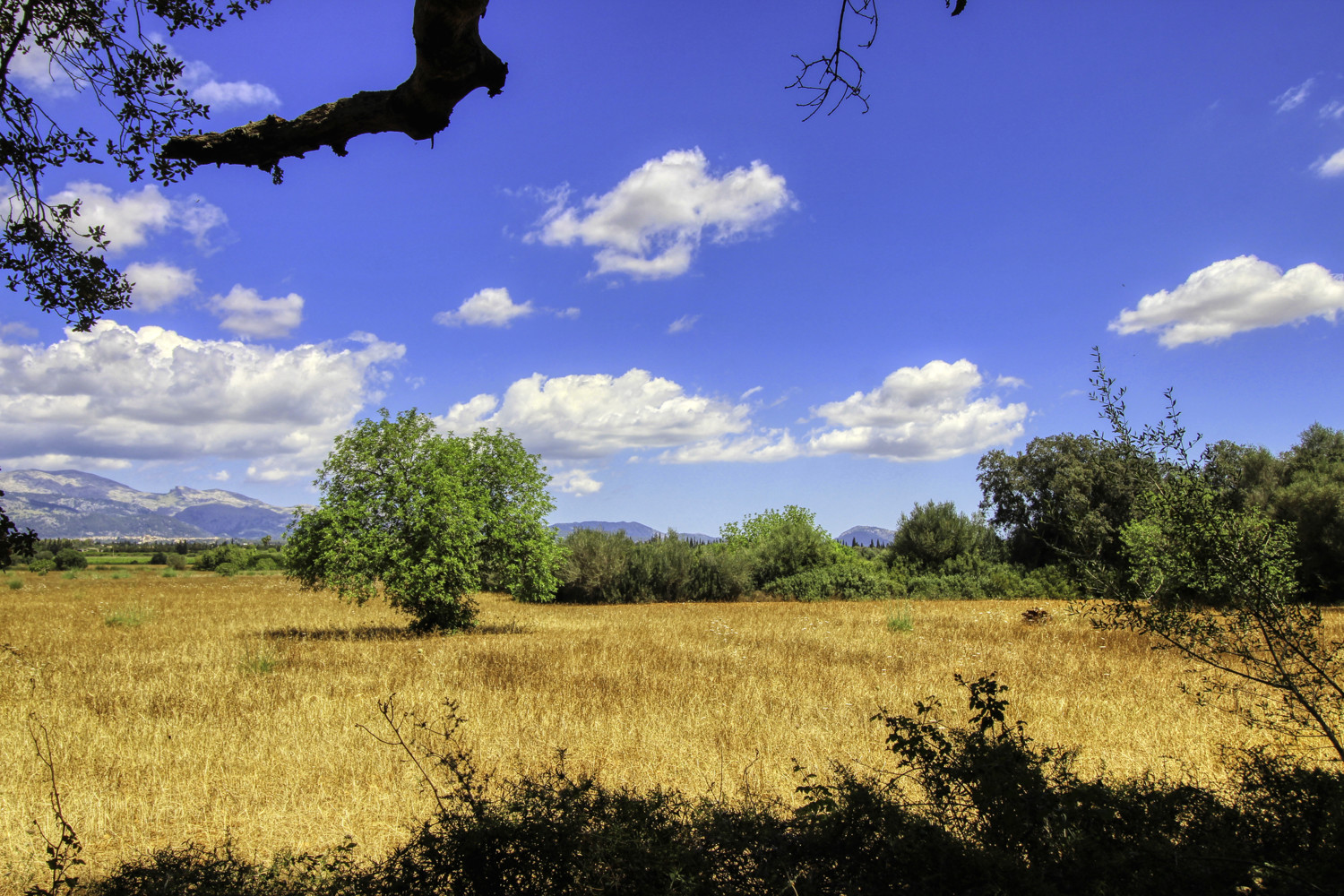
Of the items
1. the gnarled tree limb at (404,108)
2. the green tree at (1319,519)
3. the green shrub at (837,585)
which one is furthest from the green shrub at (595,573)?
the gnarled tree limb at (404,108)

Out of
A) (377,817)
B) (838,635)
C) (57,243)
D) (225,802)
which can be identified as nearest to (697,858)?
(377,817)

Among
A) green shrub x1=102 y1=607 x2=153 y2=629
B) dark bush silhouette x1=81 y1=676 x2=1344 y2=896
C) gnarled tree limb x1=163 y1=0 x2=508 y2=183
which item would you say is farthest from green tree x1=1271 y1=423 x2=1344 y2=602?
green shrub x1=102 y1=607 x2=153 y2=629

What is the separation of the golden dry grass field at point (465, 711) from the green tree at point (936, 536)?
2016 cm

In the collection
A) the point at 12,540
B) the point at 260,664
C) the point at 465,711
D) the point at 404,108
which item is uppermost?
the point at 404,108

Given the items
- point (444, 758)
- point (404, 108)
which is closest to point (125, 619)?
point (444, 758)

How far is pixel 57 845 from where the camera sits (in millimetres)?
3508

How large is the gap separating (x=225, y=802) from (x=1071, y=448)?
47.1 m

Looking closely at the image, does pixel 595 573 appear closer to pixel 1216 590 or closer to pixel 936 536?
pixel 936 536

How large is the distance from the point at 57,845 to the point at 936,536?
40247 mm

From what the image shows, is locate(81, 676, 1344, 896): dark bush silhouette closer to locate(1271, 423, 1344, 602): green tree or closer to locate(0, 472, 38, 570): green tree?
locate(0, 472, 38, 570): green tree

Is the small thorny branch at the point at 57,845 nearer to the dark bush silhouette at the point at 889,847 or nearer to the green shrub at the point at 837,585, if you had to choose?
the dark bush silhouette at the point at 889,847

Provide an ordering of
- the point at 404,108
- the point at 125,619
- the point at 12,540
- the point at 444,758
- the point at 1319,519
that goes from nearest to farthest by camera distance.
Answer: the point at 404,108
the point at 12,540
the point at 444,758
the point at 125,619
the point at 1319,519

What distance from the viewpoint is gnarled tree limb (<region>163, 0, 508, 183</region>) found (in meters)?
2.89

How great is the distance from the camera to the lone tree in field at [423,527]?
16.8 metres
